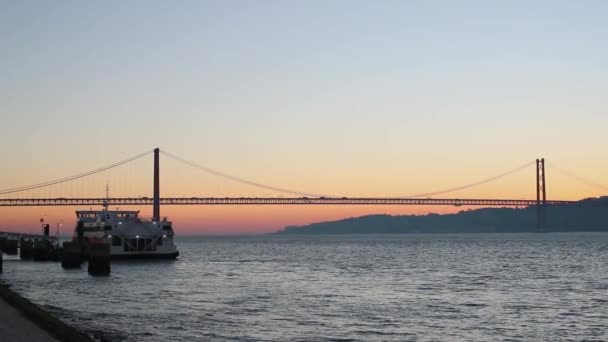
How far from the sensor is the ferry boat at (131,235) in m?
84.9

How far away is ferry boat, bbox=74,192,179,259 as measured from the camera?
8488 centimetres

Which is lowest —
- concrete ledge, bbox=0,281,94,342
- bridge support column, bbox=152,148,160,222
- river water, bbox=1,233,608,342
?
river water, bbox=1,233,608,342

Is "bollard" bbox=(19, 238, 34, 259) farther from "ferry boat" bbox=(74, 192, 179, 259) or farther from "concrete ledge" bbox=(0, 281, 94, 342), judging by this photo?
"concrete ledge" bbox=(0, 281, 94, 342)

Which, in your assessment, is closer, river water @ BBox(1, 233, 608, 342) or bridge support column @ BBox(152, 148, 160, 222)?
river water @ BBox(1, 233, 608, 342)

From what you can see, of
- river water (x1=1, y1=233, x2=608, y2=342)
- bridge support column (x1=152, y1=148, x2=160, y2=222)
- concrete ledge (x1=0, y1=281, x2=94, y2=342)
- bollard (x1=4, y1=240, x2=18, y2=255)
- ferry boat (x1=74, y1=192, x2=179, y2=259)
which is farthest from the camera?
bridge support column (x1=152, y1=148, x2=160, y2=222)

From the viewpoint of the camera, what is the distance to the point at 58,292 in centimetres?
4894

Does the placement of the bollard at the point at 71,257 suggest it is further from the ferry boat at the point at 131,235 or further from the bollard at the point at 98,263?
the bollard at the point at 98,263

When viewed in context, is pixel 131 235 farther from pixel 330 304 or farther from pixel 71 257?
pixel 330 304

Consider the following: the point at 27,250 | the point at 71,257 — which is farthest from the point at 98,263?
the point at 27,250

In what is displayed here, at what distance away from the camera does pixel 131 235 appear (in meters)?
85.8

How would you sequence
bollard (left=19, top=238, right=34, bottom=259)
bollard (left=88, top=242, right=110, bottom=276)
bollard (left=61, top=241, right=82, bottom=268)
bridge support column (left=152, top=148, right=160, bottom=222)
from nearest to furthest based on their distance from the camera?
1. bollard (left=88, top=242, right=110, bottom=276)
2. bollard (left=61, top=241, right=82, bottom=268)
3. bollard (left=19, top=238, right=34, bottom=259)
4. bridge support column (left=152, top=148, right=160, bottom=222)

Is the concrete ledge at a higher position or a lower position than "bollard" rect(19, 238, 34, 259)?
higher

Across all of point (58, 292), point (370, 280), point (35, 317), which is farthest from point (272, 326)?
point (370, 280)

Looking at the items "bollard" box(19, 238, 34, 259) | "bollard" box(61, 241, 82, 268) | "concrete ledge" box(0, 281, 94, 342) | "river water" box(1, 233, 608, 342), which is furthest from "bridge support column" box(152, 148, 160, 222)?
"concrete ledge" box(0, 281, 94, 342)
